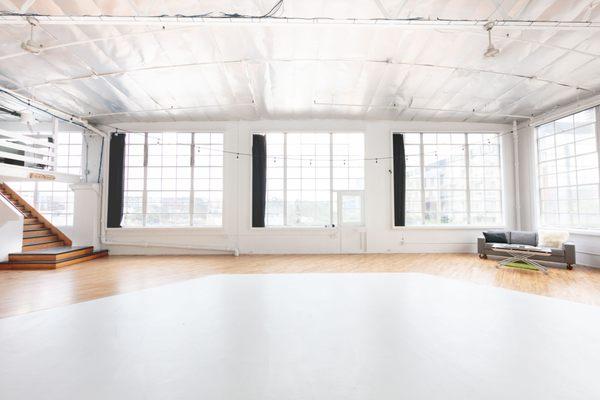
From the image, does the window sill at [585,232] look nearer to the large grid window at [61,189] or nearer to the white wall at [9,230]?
the white wall at [9,230]

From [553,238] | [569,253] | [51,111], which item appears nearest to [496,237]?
[553,238]

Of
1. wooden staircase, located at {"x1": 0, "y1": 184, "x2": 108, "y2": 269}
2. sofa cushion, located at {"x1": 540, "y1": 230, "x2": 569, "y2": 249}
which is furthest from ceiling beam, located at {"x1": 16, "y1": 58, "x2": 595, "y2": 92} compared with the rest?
wooden staircase, located at {"x1": 0, "y1": 184, "x2": 108, "y2": 269}

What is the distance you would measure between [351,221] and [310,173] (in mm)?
1824

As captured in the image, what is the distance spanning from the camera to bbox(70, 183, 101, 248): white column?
7.11 meters

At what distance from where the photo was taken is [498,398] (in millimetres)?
1493

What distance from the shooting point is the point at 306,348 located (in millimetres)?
2086

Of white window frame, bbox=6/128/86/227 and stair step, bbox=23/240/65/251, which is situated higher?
white window frame, bbox=6/128/86/227

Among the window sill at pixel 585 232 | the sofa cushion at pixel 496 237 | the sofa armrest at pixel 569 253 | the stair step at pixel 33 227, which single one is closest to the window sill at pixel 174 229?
the stair step at pixel 33 227

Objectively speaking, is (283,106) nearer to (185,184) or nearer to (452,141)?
(185,184)

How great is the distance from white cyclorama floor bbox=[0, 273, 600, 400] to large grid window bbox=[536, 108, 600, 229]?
4422 millimetres

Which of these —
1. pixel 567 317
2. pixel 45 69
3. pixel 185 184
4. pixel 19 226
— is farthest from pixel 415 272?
pixel 19 226

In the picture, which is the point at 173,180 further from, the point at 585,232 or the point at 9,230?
the point at 585,232

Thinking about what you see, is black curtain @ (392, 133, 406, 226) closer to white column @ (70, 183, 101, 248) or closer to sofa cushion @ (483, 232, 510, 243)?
sofa cushion @ (483, 232, 510, 243)

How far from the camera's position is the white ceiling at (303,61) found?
3.36m
